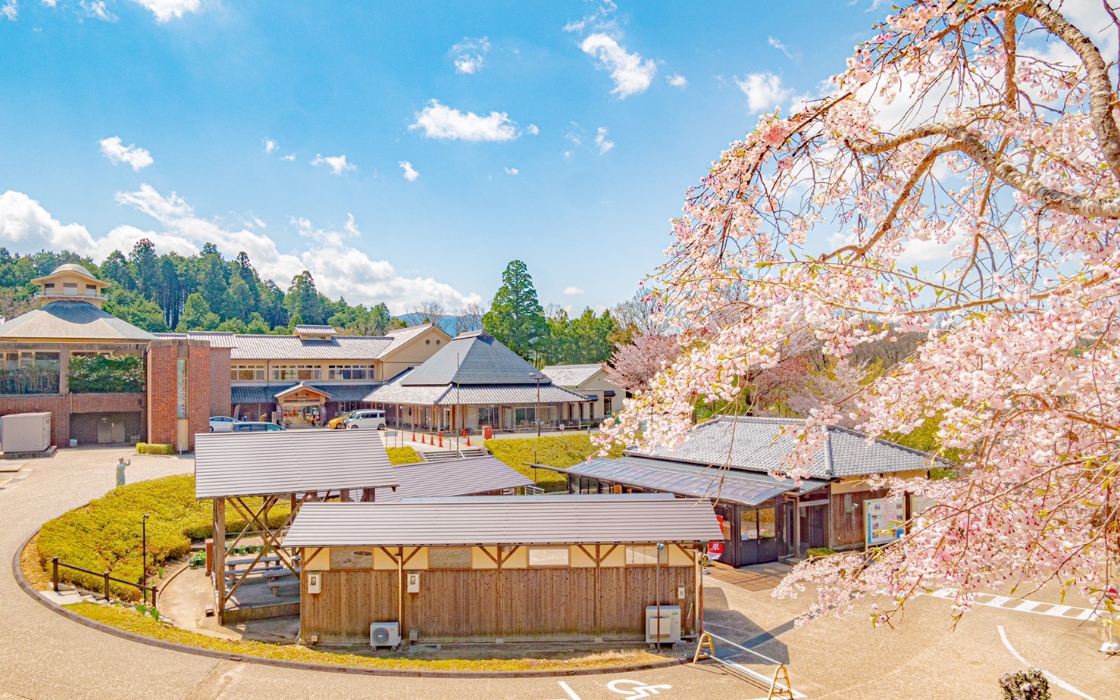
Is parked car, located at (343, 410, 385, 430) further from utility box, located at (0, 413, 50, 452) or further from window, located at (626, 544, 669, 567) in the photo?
window, located at (626, 544, 669, 567)

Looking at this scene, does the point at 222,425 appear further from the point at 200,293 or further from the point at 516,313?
the point at 200,293

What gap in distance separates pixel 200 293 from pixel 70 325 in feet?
216

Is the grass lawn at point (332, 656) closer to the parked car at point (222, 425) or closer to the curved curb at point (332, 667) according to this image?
the curved curb at point (332, 667)

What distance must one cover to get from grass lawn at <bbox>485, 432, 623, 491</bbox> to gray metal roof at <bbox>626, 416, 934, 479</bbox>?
6822 millimetres

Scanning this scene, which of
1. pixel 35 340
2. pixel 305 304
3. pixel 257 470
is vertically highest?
pixel 305 304

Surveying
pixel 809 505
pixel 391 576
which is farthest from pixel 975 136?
pixel 809 505

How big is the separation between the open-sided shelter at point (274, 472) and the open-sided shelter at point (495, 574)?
1911 mm

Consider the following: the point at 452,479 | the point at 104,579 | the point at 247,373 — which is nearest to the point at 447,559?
the point at 452,479

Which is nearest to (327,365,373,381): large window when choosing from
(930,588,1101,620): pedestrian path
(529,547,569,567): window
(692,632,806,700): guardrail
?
(529,547,569,567): window

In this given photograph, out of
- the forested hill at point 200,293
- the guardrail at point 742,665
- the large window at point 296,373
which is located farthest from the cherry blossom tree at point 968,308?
the forested hill at point 200,293

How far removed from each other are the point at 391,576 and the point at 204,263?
9849 centimetres

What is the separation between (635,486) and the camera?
19844 mm

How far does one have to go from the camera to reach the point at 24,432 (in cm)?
2609

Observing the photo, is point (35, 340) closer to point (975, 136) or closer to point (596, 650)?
point (596, 650)
